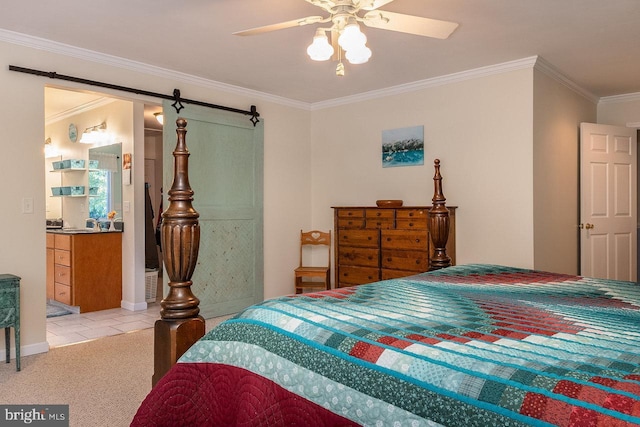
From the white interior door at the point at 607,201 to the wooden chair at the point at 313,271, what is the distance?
2685mm

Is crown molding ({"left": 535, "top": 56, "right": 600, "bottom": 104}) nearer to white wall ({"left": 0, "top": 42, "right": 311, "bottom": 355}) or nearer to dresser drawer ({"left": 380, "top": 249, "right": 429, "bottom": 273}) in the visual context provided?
dresser drawer ({"left": 380, "top": 249, "right": 429, "bottom": 273})

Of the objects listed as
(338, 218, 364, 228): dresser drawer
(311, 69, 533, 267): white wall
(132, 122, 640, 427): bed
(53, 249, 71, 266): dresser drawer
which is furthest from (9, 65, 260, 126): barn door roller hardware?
(132, 122, 640, 427): bed

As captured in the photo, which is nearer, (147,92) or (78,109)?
(147,92)

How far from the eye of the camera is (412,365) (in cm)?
106

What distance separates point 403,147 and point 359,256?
124 cm

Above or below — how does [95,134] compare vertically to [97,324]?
above

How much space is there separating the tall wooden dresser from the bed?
262 cm

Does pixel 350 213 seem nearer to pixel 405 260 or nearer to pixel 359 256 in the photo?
pixel 359 256

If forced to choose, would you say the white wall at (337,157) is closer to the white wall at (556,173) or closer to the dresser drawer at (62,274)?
the white wall at (556,173)

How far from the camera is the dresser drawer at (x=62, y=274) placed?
16.3ft

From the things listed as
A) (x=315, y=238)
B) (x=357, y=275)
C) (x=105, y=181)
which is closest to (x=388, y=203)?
(x=357, y=275)

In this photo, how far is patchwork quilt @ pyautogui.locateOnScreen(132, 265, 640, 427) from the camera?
2.98 ft

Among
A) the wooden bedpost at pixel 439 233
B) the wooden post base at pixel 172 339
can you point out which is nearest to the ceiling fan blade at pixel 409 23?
the wooden bedpost at pixel 439 233

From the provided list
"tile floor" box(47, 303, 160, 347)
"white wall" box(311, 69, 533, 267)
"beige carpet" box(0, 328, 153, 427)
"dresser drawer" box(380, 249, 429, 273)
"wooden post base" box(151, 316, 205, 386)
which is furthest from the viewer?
"dresser drawer" box(380, 249, 429, 273)
